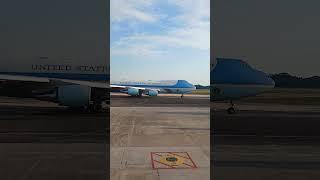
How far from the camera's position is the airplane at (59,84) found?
15.2m

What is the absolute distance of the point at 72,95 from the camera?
50.1 ft

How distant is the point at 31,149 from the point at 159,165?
323 cm

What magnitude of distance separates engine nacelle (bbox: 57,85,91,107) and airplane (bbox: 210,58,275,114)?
677 cm

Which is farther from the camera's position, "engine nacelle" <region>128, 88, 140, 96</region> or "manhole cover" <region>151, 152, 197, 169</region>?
"engine nacelle" <region>128, 88, 140, 96</region>

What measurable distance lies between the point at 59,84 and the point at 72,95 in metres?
0.96

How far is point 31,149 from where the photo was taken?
7590 millimetres

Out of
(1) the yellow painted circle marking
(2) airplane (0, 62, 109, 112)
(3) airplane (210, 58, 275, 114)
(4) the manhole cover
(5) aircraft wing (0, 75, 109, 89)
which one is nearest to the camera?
(4) the manhole cover

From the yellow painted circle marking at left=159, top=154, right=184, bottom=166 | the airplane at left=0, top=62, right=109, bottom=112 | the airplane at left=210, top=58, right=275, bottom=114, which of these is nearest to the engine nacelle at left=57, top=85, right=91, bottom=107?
the airplane at left=0, top=62, right=109, bottom=112

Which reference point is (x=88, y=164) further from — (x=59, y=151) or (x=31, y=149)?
(x=31, y=149)

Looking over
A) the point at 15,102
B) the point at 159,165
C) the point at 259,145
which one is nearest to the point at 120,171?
the point at 159,165

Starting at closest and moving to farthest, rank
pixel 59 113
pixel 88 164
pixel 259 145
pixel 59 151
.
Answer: pixel 88 164
pixel 59 151
pixel 259 145
pixel 59 113

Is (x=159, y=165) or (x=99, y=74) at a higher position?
(x=99, y=74)

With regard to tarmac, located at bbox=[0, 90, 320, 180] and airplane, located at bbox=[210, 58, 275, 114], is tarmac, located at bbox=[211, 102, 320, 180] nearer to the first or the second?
tarmac, located at bbox=[0, 90, 320, 180]

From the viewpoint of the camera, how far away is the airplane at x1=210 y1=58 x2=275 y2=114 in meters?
18.0
